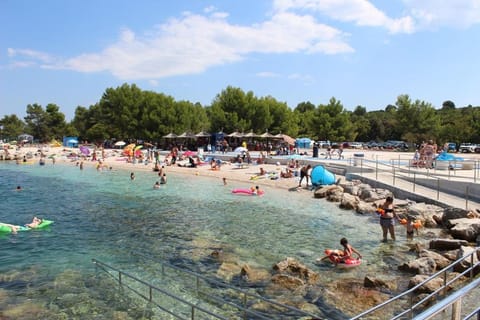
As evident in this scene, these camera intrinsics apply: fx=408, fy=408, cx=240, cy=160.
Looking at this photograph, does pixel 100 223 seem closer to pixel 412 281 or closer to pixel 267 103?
pixel 412 281

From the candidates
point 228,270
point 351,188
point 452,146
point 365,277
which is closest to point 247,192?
point 351,188

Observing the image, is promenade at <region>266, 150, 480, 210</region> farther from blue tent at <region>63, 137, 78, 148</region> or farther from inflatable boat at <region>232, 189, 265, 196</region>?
blue tent at <region>63, 137, 78, 148</region>

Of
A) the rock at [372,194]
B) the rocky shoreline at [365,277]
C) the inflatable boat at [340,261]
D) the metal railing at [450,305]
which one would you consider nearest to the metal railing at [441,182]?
the rock at [372,194]

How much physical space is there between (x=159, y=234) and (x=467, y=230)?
11126mm

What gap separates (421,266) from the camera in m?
11.1

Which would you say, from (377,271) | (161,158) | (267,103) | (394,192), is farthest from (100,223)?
(267,103)

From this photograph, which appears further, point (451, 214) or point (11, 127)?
point (11, 127)

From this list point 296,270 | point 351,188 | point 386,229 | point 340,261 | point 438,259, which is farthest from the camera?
point 351,188

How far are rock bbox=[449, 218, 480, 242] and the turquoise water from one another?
6.64 ft

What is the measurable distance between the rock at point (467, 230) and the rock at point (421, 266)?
11.0 ft

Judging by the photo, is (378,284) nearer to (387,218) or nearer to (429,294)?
(429,294)

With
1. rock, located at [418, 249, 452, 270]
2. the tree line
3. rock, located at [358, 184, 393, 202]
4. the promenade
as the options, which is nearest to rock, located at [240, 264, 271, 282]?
rock, located at [418, 249, 452, 270]

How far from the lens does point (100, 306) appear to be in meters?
9.24

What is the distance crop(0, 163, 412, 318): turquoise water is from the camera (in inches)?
457
